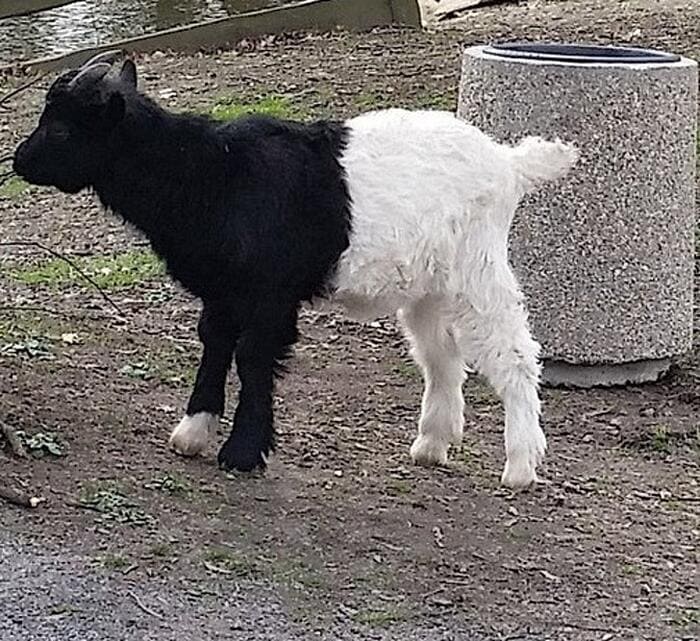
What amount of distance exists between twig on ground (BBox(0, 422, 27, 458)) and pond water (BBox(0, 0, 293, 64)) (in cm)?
811

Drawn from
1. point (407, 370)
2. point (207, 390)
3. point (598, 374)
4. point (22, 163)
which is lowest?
point (598, 374)

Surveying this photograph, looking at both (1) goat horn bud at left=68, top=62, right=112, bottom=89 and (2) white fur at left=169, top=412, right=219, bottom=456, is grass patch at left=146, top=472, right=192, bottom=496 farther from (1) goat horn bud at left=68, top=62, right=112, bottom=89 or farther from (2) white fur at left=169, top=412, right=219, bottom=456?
(1) goat horn bud at left=68, top=62, right=112, bottom=89

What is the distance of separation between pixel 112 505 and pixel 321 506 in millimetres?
698

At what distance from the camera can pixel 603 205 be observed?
6.98 metres

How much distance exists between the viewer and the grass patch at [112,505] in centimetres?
501

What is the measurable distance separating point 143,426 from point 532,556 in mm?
1638

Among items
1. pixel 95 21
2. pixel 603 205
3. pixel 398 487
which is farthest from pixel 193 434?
pixel 95 21

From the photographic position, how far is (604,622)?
182 inches

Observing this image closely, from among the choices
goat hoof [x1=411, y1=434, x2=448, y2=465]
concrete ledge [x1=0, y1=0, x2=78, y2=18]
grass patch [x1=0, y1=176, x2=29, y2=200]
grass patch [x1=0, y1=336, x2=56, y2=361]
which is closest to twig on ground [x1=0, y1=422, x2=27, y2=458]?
grass patch [x1=0, y1=336, x2=56, y2=361]

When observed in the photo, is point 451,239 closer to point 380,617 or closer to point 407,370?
point 380,617

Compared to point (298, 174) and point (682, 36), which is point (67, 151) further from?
point (682, 36)

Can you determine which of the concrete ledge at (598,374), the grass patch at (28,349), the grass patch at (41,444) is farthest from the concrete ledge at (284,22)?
the grass patch at (41,444)

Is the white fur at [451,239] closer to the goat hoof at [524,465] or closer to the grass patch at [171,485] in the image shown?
the goat hoof at [524,465]

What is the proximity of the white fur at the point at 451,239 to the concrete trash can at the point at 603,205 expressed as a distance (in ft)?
3.77
